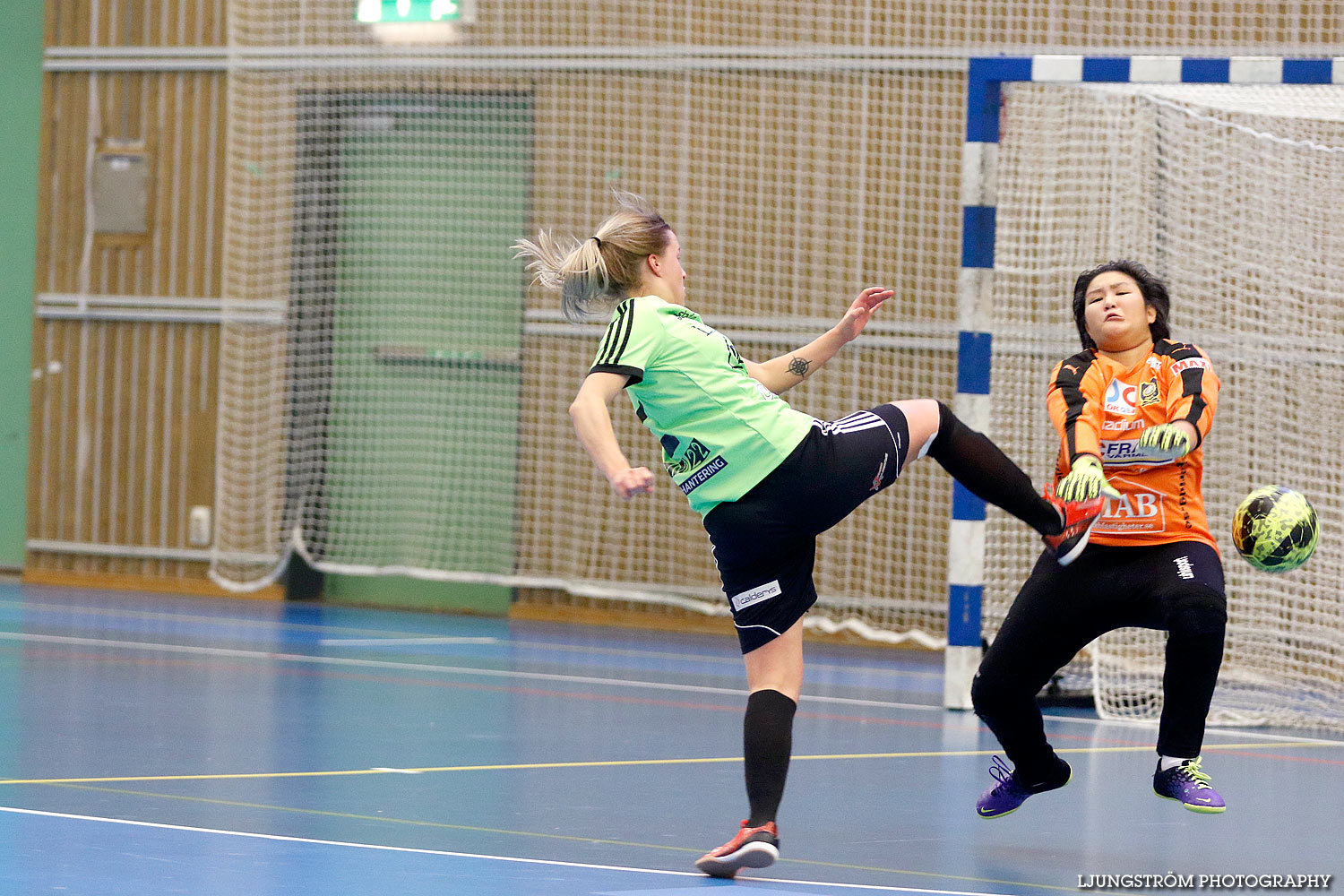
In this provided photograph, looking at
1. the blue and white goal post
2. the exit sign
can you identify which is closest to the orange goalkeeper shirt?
the blue and white goal post

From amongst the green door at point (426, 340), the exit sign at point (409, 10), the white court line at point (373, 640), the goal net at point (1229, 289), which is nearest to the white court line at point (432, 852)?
the goal net at point (1229, 289)

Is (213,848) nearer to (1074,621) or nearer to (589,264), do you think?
(589,264)

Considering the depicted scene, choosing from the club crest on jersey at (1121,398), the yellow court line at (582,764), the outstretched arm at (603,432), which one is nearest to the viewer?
the outstretched arm at (603,432)

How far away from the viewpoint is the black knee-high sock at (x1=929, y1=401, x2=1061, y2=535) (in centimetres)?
434

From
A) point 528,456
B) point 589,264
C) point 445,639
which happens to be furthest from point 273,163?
point 589,264

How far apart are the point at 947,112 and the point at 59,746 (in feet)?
23.3

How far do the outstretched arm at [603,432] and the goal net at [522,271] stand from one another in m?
7.41

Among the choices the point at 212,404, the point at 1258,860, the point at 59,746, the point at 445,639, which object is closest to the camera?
the point at 1258,860

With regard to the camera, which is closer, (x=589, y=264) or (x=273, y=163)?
(x=589, y=264)

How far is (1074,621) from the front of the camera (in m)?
4.83

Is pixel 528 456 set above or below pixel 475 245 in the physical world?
below

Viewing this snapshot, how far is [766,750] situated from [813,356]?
44.5 inches

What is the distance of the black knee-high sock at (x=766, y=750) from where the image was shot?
14.1 ft

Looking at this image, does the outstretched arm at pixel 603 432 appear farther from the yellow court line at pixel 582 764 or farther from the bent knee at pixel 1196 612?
the yellow court line at pixel 582 764
